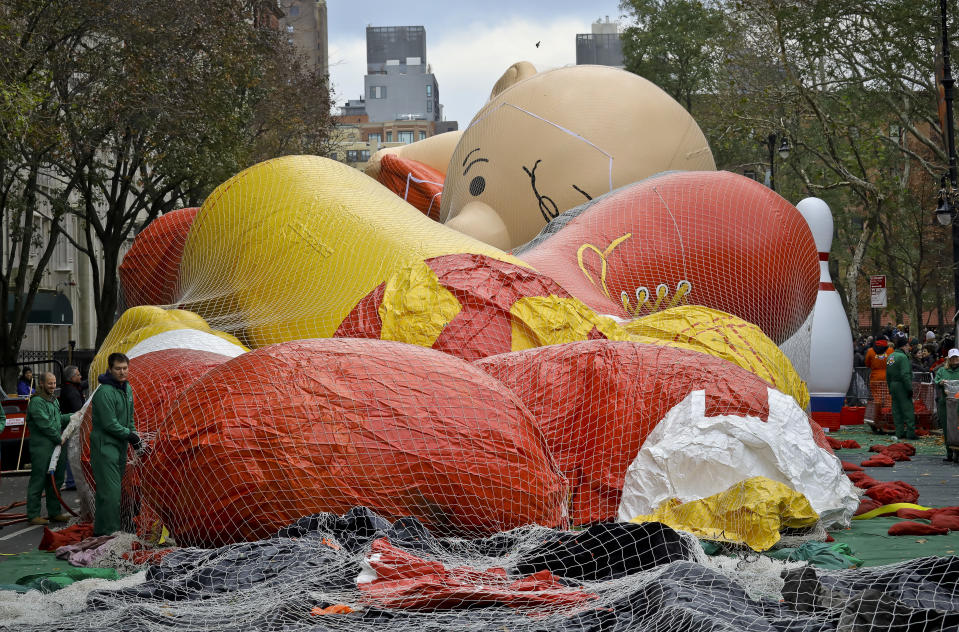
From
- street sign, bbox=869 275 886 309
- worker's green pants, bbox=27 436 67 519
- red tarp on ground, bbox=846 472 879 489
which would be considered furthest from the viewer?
street sign, bbox=869 275 886 309

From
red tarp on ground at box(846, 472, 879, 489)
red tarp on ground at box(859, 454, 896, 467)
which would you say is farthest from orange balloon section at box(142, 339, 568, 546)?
red tarp on ground at box(859, 454, 896, 467)

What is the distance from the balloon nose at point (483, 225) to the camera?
12.1 metres

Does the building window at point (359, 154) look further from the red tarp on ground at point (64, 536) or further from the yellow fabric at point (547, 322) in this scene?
the red tarp on ground at point (64, 536)

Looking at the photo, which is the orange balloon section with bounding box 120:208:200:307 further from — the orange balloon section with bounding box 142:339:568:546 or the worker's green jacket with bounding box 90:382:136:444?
the orange balloon section with bounding box 142:339:568:546

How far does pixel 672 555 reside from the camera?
17.0 ft

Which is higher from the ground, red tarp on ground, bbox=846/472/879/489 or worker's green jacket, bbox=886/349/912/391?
worker's green jacket, bbox=886/349/912/391

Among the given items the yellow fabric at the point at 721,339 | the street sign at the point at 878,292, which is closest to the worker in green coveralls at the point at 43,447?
the yellow fabric at the point at 721,339

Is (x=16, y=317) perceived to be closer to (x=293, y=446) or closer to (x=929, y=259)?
(x=293, y=446)

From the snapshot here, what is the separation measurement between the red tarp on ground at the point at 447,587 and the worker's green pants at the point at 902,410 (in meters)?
12.3

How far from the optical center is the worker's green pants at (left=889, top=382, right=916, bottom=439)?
15.9m

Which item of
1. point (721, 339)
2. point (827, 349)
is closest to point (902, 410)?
point (827, 349)

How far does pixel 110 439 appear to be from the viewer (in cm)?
774

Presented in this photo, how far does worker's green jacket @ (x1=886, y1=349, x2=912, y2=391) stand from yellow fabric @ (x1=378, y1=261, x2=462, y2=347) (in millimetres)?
9642

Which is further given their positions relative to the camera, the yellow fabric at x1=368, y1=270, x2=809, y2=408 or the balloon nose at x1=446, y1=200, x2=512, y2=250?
the balloon nose at x1=446, y1=200, x2=512, y2=250
